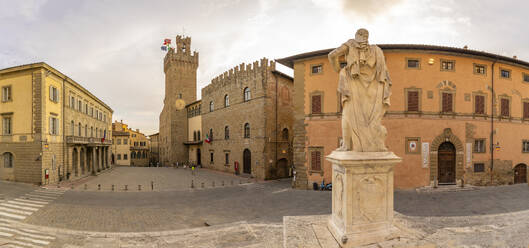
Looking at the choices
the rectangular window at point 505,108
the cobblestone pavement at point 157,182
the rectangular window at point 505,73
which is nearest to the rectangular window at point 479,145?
the rectangular window at point 505,108

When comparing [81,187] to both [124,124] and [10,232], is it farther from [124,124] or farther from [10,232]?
[124,124]

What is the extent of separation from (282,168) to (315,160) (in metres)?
8.35

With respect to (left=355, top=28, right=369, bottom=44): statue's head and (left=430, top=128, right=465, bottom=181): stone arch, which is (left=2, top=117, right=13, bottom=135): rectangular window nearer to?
(left=355, top=28, right=369, bottom=44): statue's head

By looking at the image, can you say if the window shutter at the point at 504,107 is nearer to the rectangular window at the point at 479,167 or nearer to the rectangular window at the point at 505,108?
the rectangular window at the point at 505,108

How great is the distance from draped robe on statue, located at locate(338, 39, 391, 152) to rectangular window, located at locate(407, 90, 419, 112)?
47.6ft

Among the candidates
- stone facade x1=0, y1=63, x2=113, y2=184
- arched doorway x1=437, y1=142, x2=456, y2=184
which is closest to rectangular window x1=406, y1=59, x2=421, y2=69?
arched doorway x1=437, y1=142, x2=456, y2=184

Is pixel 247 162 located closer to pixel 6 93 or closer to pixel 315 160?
pixel 315 160

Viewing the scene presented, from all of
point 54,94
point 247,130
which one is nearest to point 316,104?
point 247,130

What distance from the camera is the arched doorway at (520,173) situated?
1941 cm

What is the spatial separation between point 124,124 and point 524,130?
82.4 meters

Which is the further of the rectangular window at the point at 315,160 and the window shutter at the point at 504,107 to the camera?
the window shutter at the point at 504,107

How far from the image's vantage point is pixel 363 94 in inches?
203

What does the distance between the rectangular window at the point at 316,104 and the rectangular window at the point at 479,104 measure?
39.4 ft

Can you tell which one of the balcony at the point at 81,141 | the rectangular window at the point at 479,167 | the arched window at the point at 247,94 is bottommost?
the rectangular window at the point at 479,167
